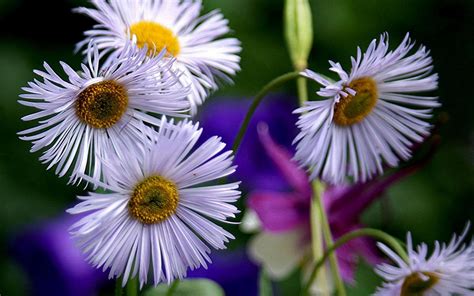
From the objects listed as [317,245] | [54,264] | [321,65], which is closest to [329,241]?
[317,245]

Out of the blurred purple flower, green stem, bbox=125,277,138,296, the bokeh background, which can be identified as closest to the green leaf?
green stem, bbox=125,277,138,296

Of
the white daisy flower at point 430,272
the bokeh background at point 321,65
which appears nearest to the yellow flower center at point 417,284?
the white daisy flower at point 430,272

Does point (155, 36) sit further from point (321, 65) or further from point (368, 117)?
point (321, 65)

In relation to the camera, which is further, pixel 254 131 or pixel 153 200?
pixel 254 131

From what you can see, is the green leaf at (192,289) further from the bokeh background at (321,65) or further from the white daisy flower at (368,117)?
the bokeh background at (321,65)

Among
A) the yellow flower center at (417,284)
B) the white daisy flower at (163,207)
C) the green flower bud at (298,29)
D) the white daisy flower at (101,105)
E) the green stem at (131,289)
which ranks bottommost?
the green stem at (131,289)

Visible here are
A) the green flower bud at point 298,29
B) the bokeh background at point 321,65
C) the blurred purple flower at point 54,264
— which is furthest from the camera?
the bokeh background at point 321,65
